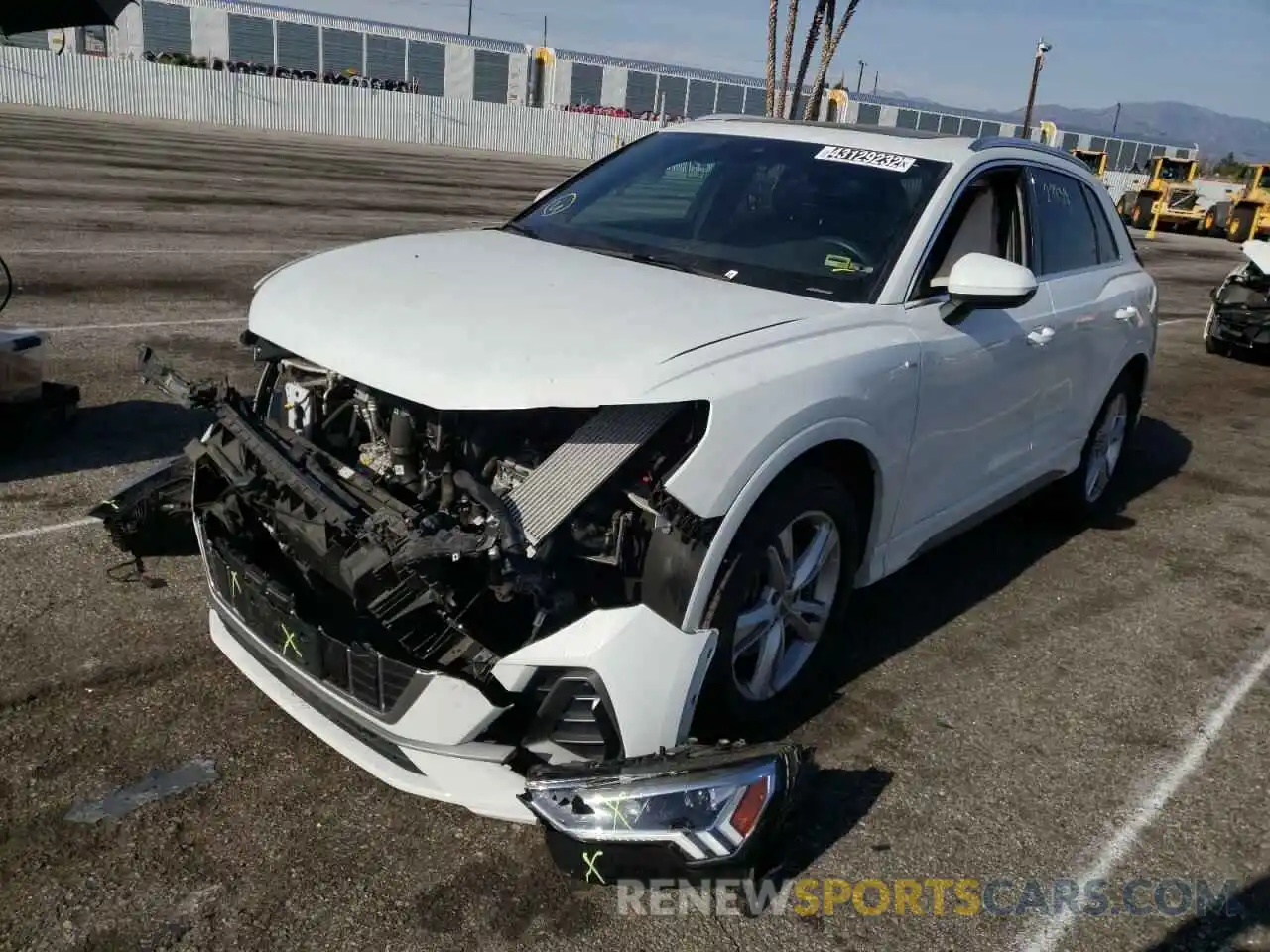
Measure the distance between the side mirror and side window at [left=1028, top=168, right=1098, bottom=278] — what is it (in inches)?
41.3

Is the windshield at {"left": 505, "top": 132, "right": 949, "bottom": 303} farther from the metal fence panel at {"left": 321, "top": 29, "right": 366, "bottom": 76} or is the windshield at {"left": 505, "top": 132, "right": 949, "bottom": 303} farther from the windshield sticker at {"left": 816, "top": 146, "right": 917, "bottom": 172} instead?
the metal fence panel at {"left": 321, "top": 29, "right": 366, "bottom": 76}

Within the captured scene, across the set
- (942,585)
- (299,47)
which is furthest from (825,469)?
(299,47)

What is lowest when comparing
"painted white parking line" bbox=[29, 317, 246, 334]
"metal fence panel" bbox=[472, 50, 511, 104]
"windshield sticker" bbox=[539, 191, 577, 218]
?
"painted white parking line" bbox=[29, 317, 246, 334]

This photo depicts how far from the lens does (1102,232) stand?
570 centimetres

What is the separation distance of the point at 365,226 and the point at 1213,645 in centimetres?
1338

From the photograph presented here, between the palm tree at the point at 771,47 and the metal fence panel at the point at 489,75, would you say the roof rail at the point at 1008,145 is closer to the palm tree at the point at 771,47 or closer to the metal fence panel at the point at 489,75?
the palm tree at the point at 771,47

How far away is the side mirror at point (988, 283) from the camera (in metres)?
3.73

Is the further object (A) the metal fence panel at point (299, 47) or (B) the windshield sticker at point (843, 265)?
(A) the metal fence panel at point (299, 47)

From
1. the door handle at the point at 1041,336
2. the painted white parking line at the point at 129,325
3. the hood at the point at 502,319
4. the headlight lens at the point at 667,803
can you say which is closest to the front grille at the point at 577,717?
the headlight lens at the point at 667,803

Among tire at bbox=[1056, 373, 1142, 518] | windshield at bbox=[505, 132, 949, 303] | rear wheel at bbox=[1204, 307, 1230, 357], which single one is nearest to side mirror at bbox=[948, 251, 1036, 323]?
windshield at bbox=[505, 132, 949, 303]

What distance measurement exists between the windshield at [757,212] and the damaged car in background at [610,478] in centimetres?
2

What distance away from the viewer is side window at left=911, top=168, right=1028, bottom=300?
13.1 ft

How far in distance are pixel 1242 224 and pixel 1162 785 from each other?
118 feet

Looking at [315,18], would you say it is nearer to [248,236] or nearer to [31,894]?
[248,236]
